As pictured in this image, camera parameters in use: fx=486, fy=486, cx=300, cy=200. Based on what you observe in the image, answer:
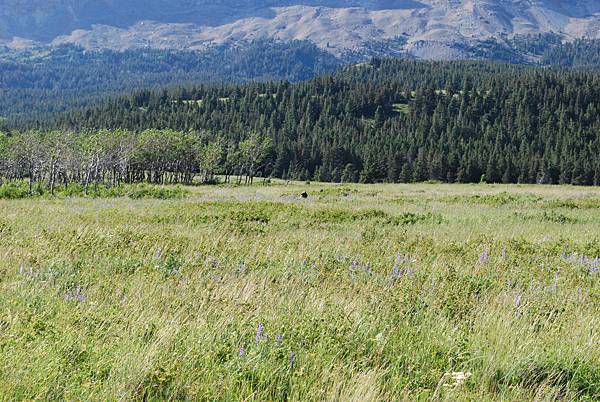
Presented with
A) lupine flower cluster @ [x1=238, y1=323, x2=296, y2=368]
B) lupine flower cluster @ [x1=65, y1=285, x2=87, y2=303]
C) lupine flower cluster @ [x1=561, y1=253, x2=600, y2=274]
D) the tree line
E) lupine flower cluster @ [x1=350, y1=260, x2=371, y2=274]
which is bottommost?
the tree line

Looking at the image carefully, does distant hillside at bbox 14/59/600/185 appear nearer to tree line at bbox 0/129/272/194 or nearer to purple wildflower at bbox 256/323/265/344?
tree line at bbox 0/129/272/194

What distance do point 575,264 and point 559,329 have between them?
4.45 meters

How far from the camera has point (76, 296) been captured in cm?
607

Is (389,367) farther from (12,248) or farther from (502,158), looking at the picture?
(502,158)

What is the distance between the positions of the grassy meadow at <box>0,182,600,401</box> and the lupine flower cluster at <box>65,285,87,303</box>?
0.03 meters

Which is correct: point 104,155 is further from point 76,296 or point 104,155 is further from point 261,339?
point 261,339

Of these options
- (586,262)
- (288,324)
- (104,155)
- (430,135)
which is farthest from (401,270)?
(430,135)

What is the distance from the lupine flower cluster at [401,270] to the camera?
7650 mm

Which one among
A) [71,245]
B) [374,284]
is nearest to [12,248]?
[71,245]

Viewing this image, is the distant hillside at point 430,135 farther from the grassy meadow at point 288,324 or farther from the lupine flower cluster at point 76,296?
the lupine flower cluster at point 76,296

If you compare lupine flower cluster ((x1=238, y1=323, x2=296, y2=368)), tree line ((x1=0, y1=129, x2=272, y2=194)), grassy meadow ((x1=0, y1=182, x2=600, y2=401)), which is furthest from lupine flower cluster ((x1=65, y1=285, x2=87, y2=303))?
tree line ((x1=0, y1=129, x2=272, y2=194))

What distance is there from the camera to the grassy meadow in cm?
398

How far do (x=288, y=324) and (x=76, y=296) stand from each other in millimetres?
2793

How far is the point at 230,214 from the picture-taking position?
19797 millimetres
